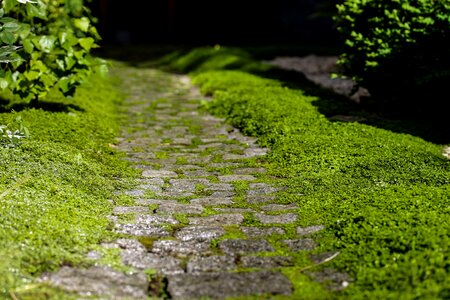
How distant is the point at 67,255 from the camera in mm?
3541

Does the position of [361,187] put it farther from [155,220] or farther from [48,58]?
[48,58]

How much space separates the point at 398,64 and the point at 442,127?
36.1 inches

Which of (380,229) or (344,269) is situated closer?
(344,269)

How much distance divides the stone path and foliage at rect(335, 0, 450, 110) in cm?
198

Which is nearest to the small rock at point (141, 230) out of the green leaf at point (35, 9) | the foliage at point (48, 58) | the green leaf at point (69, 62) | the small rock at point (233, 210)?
the small rock at point (233, 210)

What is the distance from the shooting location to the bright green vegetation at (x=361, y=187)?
131 inches

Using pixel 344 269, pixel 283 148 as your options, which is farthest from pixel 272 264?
pixel 283 148

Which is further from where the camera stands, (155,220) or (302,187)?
(302,187)

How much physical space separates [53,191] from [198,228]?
111 centimetres

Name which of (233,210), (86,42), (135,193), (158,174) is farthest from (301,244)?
(86,42)

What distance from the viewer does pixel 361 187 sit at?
4.92 metres

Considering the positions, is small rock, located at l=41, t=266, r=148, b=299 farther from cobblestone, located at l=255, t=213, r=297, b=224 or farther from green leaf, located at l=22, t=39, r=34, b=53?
green leaf, located at l=22, t=39, r=34, b=53

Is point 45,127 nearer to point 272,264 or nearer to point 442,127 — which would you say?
point 272,264

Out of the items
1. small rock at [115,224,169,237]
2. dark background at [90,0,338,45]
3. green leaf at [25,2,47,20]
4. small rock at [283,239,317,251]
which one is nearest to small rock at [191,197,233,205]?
small rock at [115,224,169,237]
